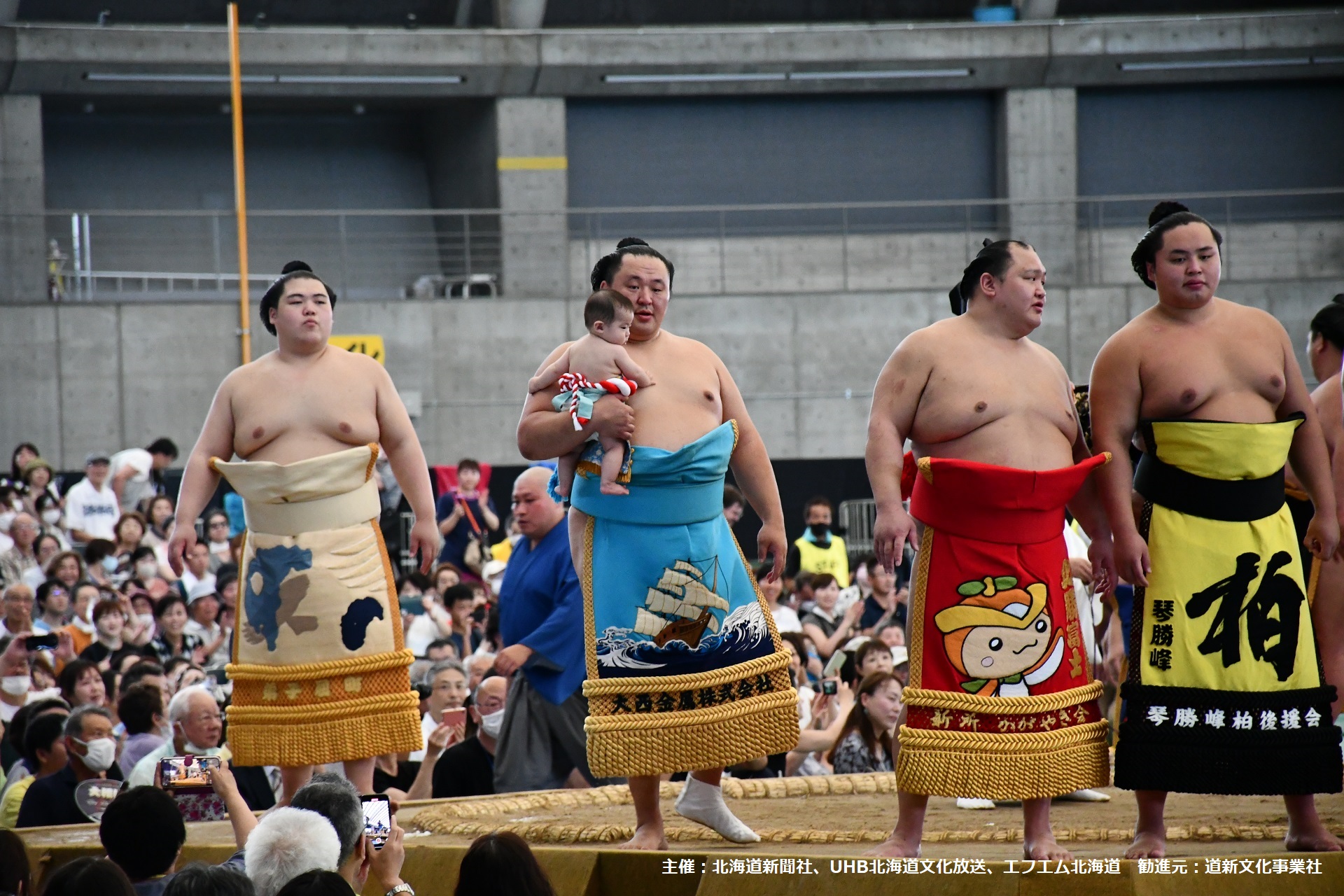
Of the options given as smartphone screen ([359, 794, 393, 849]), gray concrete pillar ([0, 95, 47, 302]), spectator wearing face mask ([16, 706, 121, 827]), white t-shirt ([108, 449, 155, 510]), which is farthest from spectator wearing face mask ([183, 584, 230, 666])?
gray concrete pillar ([0, 95, 47, 302])

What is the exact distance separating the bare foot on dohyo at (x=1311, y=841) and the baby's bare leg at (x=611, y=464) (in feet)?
4.88

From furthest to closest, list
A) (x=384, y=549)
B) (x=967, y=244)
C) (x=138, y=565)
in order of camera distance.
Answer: (x=967, y=244) < (x=138, y=565) < (x=384, y=549)

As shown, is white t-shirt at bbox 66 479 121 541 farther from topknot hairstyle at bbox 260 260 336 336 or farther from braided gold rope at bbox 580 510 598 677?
braided gold rope at bbox 580 510 598 677

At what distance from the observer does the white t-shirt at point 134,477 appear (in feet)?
30.9

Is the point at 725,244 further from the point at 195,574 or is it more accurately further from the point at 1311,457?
the point at 1311,457

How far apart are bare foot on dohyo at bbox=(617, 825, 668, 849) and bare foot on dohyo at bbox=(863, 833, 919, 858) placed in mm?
485

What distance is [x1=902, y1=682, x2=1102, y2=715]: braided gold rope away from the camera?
2963 mm

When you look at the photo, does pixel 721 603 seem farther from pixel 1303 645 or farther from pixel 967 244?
pixel 967 244

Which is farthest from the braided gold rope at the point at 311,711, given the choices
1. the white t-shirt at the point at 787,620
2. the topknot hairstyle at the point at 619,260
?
the white t-shirt at the point at 787,620

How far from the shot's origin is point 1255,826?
11.0 feet

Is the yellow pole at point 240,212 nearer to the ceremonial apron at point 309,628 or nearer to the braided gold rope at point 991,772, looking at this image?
the ceremonial apron at point 309,628

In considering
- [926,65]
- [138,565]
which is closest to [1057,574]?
[138,565]

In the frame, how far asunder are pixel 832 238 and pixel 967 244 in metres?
1.11

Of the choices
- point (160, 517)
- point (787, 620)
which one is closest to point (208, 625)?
point (160, 517)
